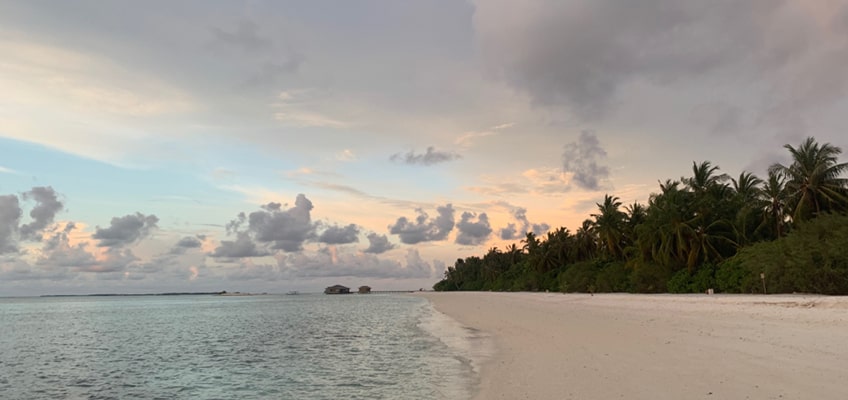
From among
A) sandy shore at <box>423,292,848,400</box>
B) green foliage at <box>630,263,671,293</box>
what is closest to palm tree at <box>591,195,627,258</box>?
green foliage at <box>630,263,671,293</box>

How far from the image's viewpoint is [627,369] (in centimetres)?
1317

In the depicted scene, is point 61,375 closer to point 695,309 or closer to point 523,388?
point 523,388

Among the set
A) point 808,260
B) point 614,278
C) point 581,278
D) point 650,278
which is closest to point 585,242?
point 581,278

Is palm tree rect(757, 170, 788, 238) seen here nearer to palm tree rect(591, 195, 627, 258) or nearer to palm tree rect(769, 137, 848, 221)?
palm tree rect(769, 137, 848, 221)

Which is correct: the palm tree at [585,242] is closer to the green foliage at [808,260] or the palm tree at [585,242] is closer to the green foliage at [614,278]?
the green foliage at [614,278]

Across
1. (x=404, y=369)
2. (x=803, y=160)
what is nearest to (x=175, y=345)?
(x=404, y=369)

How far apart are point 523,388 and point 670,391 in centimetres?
326

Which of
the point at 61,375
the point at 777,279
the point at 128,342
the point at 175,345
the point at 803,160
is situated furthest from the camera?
the point at 803,160

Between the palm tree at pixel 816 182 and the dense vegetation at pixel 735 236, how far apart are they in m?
0.08

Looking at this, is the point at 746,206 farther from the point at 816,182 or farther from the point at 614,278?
the point at 614,278

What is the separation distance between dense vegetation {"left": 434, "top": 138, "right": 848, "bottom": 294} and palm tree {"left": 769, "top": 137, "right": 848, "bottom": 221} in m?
0.08

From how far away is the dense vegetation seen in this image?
132 feet

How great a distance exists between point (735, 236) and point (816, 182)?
1253 centimetres

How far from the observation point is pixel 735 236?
197 ft
